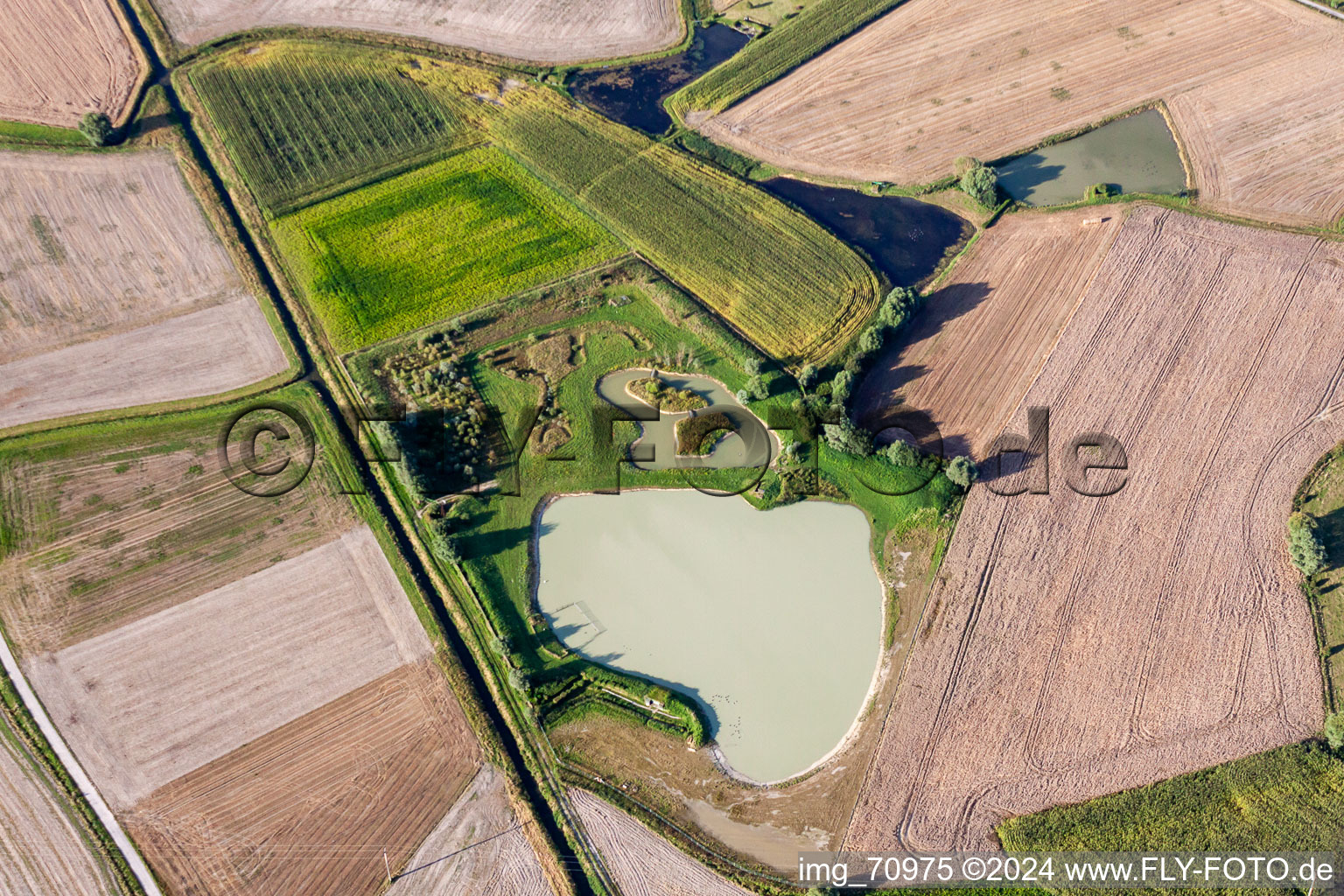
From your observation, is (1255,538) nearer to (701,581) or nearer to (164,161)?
(701,581)

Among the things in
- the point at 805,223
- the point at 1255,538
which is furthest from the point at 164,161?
the point at 1255,538

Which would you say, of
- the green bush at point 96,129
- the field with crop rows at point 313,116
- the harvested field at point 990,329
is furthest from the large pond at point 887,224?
the green bush at point 96,129

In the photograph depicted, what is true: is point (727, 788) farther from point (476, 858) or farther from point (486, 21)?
point (486, 21)

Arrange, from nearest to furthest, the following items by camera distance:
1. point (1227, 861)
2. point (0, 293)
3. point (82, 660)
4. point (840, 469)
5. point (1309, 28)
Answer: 1. point (1227, 861)
2. point (82, 660)
3. point (840, 469)
4. point (0, 293)
5. point (1309, 28)

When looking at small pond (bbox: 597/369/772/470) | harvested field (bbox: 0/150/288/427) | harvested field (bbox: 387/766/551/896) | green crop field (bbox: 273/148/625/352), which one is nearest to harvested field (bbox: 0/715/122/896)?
harvested field (bbox: 387/766/551/896)

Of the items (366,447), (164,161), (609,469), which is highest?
(164,161)

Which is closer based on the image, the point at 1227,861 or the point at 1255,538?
the point at 1227,861

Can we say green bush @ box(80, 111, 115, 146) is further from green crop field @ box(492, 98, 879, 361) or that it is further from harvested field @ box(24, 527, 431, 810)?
harvested field @ box(24, 527, 431, 810)
